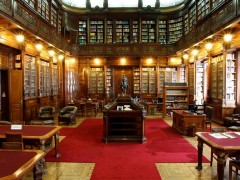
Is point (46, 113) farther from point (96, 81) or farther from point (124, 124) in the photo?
point (96, 81)

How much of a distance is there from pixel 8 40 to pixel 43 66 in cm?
304

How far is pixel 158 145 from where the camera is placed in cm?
552

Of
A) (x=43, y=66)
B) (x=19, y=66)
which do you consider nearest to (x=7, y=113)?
(x=19, y=66)

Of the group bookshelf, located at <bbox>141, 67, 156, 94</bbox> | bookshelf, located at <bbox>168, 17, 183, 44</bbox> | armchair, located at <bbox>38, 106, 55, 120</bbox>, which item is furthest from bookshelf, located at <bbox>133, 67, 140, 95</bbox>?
armchair, located at <bbox>38, 106, 55, 120</bbox>

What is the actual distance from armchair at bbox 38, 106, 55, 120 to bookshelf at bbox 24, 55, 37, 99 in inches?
32.0

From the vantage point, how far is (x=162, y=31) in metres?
13.5

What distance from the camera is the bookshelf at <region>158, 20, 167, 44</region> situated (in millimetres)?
13477

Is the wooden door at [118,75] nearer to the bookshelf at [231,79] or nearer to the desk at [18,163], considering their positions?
the bookshelf at [231,79]

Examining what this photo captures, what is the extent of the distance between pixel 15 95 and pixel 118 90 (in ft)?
23.9

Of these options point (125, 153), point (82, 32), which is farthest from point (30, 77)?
point (82, 32)

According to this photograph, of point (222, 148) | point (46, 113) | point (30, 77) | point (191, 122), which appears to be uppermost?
point (30, 77)

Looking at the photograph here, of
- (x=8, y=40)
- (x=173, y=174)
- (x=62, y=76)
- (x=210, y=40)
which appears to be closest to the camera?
(x=173, y=174)

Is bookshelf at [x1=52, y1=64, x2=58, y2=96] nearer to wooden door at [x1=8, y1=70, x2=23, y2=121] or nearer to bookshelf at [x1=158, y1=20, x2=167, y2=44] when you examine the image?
wooden door at [x1=8, y1=70, x2=23, y2=121]

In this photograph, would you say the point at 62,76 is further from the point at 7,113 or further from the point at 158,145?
the point at 158,145
